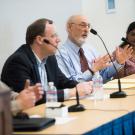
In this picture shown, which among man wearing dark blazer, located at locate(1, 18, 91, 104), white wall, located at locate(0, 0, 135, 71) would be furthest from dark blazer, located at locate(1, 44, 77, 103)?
white wall, located at locate(0, 0, 135, 71)

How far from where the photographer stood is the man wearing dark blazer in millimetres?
2943

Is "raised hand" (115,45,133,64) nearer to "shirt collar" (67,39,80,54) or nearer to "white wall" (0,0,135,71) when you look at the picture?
"shirt collar" (67,39,80,54)

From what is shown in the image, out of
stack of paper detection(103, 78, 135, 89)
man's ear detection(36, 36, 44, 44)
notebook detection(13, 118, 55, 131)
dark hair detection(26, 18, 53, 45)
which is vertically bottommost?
stack of paper detection(103, 78, 135, 89)

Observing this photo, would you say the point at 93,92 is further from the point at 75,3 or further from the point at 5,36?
Answer: the point at 75,3

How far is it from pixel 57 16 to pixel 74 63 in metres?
1.20

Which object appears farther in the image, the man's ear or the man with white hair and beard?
the man with white hair and beard

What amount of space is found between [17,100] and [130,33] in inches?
108

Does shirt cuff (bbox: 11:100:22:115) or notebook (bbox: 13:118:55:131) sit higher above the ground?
shirt cuff (bbox: 11:100:22:115)

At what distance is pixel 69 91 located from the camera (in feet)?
Answer: 9.73

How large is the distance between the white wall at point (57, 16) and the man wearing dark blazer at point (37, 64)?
1005mm

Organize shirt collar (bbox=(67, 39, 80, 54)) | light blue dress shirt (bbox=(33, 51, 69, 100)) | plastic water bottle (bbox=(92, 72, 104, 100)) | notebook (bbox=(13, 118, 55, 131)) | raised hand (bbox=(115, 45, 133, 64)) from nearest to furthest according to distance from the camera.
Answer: notebook (bbox=(13, 118, 55, 131)) < plastic water bottle (bbox=(92, 72, 104, 100)) < light blue dress shirt (bbox=(33, 51, 69, 100)) < raised hand (bbox=(115, 45, 133, 64)) < shirt collar (bbox=(67, 39, 80, 54))

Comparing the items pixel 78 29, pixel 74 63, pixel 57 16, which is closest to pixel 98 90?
pixel 74 63

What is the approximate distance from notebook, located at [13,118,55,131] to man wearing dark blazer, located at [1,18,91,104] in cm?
86

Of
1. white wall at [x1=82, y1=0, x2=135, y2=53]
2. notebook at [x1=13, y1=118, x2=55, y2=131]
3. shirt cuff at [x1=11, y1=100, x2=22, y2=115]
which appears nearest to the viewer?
notebook at [x1=13, y1=118, x2=55, y2=131]
